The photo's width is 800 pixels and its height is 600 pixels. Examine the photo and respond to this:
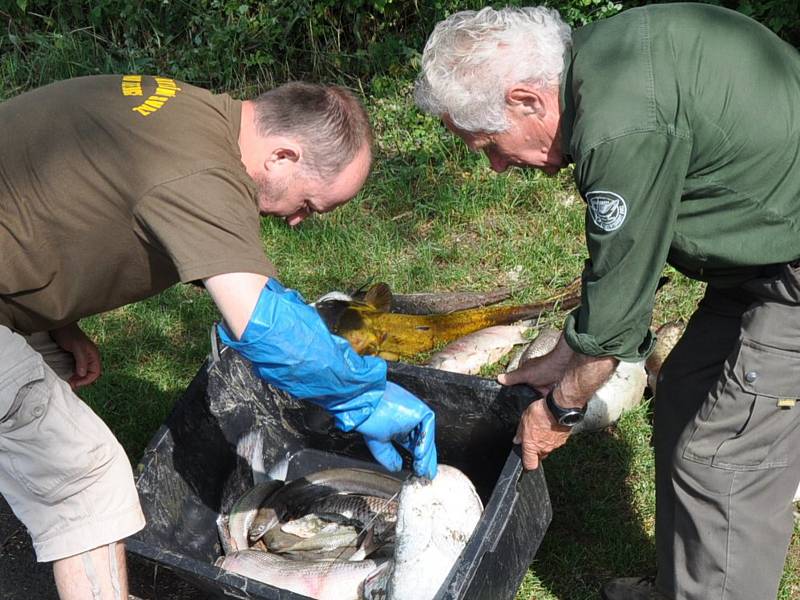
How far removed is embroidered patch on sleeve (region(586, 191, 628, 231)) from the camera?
7.59 feet

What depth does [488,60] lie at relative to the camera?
2465 mm

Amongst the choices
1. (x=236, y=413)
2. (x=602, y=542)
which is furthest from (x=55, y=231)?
(x=602, y=542)

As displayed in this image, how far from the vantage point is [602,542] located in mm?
3625

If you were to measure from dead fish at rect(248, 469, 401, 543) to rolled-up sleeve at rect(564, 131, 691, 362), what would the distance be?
141cm

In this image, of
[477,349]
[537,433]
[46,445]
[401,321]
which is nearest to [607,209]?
[537,433]

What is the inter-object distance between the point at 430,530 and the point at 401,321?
1.85m

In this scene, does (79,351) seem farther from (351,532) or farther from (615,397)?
(615,397)

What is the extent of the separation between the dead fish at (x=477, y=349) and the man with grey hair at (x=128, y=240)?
1600 millimetres

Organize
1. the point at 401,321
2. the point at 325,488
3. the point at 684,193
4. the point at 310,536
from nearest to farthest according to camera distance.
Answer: the point at 684,193 < the point at 310,536 < the point at 325,488 < the point at 401,321

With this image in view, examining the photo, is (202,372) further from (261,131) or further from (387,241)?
(387,241)

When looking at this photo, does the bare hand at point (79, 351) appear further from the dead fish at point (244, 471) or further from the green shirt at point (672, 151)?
the green shirt at point (672, 151)

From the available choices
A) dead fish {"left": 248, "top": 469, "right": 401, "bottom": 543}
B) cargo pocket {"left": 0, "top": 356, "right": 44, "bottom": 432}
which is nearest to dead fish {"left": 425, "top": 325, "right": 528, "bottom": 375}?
dead fish {"left": 248, "top": 469, "right": 401, "bottom": 543}

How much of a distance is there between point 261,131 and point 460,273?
2.68 m

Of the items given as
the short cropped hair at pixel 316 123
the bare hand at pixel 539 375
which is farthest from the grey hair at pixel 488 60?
the bare hand at pixel 539 375
